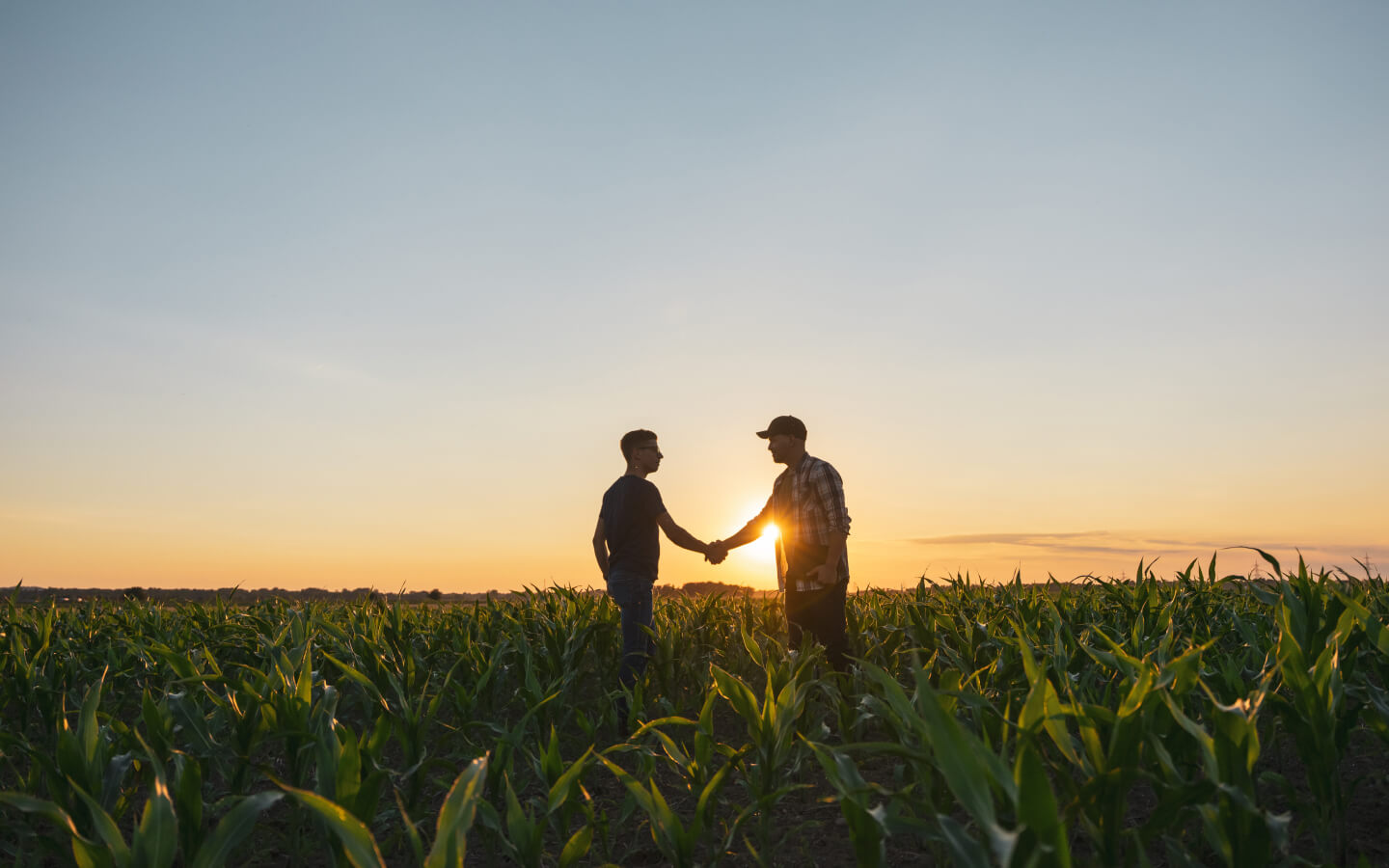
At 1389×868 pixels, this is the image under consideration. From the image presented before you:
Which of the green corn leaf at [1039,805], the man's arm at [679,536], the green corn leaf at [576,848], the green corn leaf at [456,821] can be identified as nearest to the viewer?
the green corn leaf at [1039,805]

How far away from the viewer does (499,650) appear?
5.19 meters

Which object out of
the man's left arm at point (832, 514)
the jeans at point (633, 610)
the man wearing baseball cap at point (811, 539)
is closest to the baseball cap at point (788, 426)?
the man wearing baseball cap at point (811, 539)

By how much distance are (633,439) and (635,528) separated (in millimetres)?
731

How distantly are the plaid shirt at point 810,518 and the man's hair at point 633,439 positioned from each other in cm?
119

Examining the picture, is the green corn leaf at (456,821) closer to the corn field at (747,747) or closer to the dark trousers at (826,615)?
the corn field at (747,747)

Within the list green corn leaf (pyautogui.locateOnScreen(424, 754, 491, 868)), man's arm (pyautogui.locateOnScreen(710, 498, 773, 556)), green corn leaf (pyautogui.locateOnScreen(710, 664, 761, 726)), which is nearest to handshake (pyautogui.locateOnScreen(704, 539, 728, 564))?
man's arm (pyautogui.locateOnScreen(710, 498, 773, 556))

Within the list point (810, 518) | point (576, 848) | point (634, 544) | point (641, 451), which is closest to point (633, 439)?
point (641, 451)

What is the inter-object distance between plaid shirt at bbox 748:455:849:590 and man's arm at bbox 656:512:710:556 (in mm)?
905

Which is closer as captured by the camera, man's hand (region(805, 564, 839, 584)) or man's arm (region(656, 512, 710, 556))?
man's hand (region(805, 564, 839, 584))

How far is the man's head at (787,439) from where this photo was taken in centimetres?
666

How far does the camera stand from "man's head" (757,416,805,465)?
6660 mm

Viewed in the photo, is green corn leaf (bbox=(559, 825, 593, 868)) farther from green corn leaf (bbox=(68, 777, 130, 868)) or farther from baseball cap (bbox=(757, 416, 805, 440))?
baseball cap (bbox=(757, 416, 805, 440))

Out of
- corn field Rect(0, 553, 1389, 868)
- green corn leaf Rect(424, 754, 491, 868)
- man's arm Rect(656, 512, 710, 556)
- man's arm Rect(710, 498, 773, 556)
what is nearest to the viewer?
green corn leaf Rect(424, 754, 491, 868)

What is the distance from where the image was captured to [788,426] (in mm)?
6680
